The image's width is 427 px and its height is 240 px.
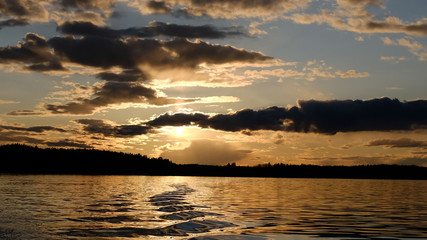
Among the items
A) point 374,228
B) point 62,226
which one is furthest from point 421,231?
point 62,226

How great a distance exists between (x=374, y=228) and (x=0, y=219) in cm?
2417

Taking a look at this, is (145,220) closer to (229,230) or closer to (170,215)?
(170,215)

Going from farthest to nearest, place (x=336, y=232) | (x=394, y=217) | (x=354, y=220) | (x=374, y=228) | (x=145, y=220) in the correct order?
(x=394, y=217), (x=354, y=220), (x=145, y=220), (x=374, y=228), (x=336, y=232)

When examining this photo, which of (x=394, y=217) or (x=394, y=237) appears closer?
(x=394, y=237)

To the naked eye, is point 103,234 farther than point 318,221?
No

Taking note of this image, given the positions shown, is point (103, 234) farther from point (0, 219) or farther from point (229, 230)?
point (0, 219)

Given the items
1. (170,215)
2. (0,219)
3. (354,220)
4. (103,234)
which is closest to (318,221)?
(354,220)

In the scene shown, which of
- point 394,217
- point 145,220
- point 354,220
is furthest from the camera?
point 394,217

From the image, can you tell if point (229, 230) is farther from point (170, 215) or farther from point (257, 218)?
point (170, 215)

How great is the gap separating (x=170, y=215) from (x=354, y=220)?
1379cm

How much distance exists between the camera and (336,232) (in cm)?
2486

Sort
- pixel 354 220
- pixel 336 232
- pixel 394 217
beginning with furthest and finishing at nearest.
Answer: pixel 394 217
pixel 354 220
pixel 336 232

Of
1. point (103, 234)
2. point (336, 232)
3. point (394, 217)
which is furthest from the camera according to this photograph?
point (394, 217)

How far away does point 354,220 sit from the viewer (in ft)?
104
